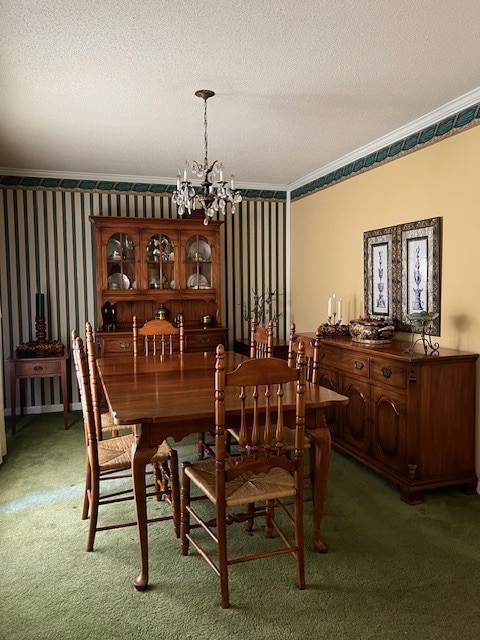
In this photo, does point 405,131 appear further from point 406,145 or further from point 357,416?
point 357,416

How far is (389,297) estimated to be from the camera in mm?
4004

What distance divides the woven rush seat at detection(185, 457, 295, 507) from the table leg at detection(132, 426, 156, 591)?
0.23 m

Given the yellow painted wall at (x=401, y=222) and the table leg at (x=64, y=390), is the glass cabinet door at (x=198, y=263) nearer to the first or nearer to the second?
the yellow painted wall at (x=401, y=222)

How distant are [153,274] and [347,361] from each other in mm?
2356

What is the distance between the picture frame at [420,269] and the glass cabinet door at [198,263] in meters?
2.16

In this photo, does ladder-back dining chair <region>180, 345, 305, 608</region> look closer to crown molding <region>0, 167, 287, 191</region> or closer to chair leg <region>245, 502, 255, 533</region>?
chair leg <region>245, 502, 255, 533</region>

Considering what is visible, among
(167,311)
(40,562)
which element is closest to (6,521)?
(40,562)

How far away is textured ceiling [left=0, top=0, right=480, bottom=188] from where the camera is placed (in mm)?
2217

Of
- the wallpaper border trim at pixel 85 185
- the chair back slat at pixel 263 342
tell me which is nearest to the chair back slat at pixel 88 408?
the chair back slat at pixel 263 342

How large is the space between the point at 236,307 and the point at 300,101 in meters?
2.91

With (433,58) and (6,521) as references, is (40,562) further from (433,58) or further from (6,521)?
(433,58)

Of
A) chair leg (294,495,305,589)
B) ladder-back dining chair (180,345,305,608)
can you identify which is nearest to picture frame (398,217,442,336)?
ladder-back dining chair (180,345,305,608)

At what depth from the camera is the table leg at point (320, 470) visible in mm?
2506

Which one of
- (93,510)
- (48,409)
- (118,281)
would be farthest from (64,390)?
(93,510)
